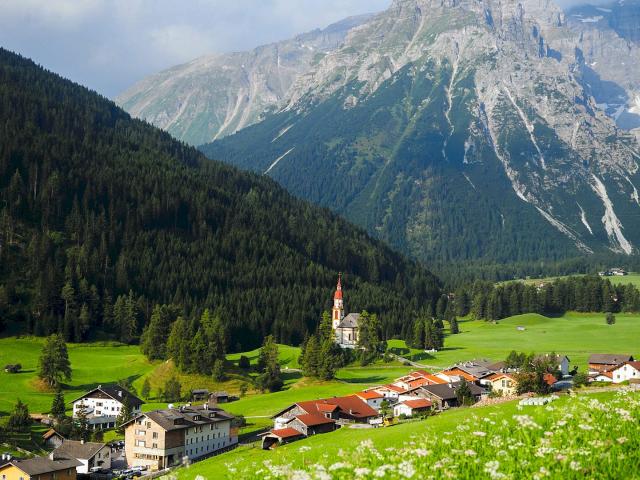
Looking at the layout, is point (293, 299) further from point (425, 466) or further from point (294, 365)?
point (425, 466)

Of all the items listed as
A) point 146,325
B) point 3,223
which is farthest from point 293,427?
point 3,223

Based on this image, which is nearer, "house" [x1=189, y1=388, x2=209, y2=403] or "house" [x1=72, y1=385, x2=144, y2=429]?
"house" [x1=72, y1=385, x2=144, y2=429]

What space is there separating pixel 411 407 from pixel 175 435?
31.9 m

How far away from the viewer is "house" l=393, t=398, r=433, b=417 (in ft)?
320

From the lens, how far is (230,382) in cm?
12925

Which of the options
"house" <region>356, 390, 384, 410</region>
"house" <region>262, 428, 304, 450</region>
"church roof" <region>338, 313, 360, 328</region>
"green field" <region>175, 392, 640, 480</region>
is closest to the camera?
"green field" <region>175, 392, 640, 480</region>

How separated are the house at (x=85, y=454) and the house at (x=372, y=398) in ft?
123

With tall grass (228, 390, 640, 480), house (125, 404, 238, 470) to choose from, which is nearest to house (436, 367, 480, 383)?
house (125, 404, 238, 470)

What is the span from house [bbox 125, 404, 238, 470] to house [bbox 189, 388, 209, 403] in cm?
2656

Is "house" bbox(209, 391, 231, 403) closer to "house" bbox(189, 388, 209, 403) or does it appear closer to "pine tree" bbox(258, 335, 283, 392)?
"house" bbox(189, 388, 209, 403)

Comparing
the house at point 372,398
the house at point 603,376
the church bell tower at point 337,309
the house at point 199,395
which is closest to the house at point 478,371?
the house at point 603,376

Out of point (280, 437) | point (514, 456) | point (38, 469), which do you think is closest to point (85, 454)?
point (38, 469)

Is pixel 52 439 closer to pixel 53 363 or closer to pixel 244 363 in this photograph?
pixel 53 363

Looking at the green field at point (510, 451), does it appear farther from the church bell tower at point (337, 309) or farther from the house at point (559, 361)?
the church bell tower at point (337, 309)
